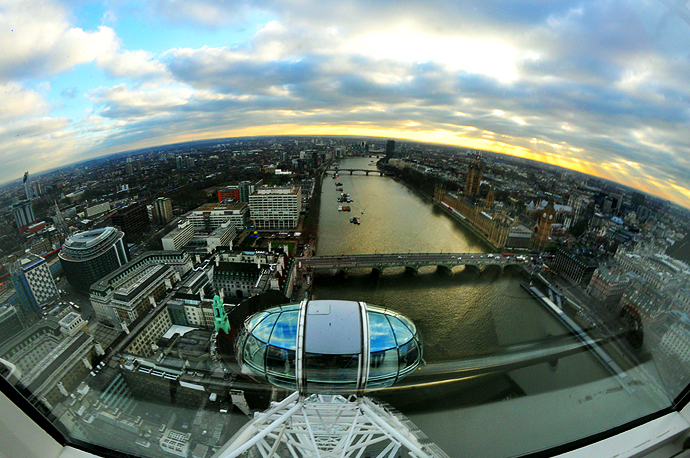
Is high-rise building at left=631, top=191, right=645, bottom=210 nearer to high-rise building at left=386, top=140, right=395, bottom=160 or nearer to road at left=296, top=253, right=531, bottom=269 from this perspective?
road at left=296, top=253, right=531, bottom=269

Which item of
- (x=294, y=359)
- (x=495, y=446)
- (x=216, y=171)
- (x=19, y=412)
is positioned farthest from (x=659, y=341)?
(x=216, y=171)

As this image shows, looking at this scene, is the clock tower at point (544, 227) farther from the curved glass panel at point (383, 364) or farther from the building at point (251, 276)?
the curved glass panel at point (383, 364)

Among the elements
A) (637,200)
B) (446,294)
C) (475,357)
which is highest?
(637,200)

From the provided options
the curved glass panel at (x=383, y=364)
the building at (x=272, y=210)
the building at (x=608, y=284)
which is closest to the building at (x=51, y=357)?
the curved glass panel at (x=383, y=364)

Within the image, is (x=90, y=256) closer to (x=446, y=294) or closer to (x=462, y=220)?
(x=446, y=294)

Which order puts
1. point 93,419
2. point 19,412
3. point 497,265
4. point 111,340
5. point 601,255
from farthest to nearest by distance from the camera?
point 497,265
point 601,255
point 111,340
point 93,419
point 19,412

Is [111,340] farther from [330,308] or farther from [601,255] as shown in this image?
[601,255]

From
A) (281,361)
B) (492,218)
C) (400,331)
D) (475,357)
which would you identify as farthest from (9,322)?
(492,218)
